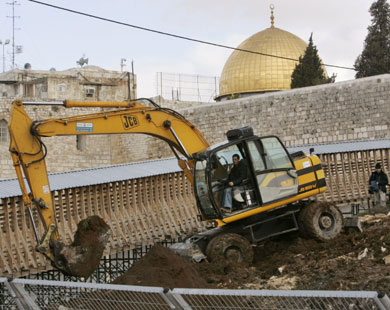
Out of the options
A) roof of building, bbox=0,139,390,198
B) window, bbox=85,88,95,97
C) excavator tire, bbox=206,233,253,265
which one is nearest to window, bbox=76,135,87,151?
window, bbox=85,88,95,97

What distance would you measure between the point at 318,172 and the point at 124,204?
5.12 m

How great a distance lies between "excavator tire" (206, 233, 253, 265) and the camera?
33.2ft

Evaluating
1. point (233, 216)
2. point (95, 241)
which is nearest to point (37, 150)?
point (95, 241)

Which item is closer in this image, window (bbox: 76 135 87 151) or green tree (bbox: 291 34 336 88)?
green tree (bbox: 291 34 336 88)

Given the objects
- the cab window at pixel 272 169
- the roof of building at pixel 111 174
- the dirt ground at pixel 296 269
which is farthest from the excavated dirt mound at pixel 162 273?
the roof of building at pixel 111 174

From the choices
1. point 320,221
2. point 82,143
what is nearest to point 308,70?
point 82,143

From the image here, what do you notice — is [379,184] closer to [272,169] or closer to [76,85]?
[272,169]

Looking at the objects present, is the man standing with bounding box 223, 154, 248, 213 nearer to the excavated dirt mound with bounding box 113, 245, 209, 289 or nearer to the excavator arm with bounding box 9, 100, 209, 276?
the excavator arm with bounding box 9, 100, 209, 276

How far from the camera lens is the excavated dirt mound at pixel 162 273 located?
8117 millimetres

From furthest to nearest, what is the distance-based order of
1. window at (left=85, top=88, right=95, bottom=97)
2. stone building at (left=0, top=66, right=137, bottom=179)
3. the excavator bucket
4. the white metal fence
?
1. window at (left=85, top=88, right=95, bottom=97)
2. stone building at (left=0, top=66, right=137, bottom=179)
3. the excavator bucket
4. the white metal fence

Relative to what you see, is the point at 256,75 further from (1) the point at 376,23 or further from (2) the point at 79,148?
(2) the point at 79,148

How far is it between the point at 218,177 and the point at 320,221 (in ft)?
6.13

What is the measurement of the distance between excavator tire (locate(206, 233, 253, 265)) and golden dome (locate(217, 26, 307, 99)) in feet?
105

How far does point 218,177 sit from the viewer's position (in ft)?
34.9
